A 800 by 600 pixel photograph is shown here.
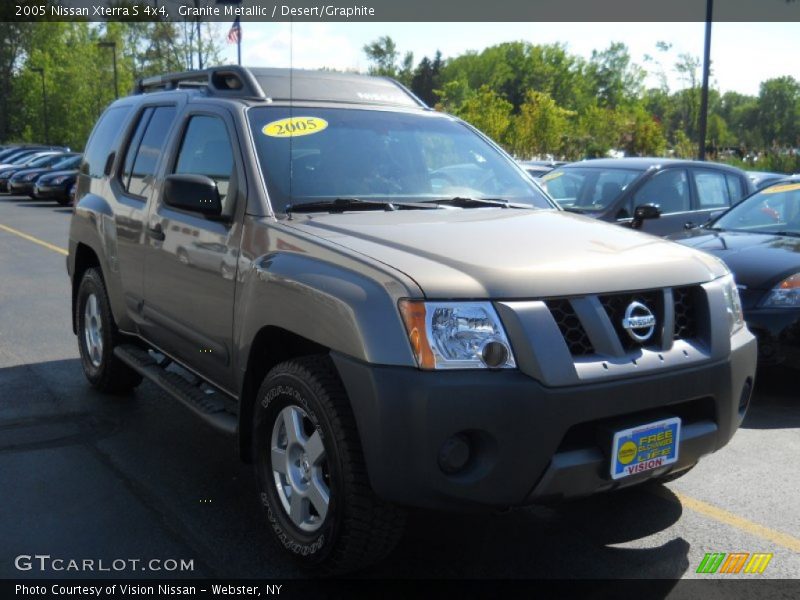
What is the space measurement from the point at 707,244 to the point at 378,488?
14.7 feet

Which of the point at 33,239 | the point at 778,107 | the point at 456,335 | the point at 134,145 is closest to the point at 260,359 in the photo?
the point at 456,335

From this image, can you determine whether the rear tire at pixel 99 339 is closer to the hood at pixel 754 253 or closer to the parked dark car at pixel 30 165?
the hood at pixel 754 253

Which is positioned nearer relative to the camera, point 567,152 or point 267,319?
point 267,319

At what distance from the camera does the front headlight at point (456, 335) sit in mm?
2891

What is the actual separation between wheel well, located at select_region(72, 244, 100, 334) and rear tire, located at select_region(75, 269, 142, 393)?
0.10 m

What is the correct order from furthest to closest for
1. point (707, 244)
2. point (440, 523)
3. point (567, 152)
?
1. point (567, 152)
2. point (707, 244)
3. point (440, 523)

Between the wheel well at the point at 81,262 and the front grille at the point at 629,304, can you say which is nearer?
the front grille at the point at 629,304

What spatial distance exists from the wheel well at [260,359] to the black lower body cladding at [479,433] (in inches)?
23.8

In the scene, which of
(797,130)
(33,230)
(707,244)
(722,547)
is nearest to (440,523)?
(722,547)

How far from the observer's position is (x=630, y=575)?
3.41 metres

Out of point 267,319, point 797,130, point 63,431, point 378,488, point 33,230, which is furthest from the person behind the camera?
point 797,130

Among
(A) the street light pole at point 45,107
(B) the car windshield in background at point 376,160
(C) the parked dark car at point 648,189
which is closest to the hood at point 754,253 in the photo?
(C) the parked dark car at point 648,189

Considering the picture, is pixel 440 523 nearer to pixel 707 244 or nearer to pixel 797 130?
pixel 707 244

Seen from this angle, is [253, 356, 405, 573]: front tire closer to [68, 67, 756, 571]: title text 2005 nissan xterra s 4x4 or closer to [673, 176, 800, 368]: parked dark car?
[68, 67, 756, 571]: title text 2005 nissan xterra s 4x4
